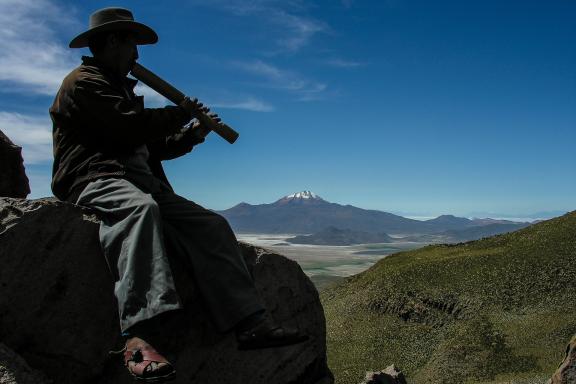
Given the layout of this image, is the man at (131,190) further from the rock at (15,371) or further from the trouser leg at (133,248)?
the rock at (15,371)

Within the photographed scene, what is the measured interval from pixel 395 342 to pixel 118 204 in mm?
24935

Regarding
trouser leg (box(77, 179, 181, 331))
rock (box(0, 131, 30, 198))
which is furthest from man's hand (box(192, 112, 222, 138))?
rock (box(0, 131, 30, 198))

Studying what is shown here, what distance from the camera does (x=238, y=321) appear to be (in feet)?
24.1

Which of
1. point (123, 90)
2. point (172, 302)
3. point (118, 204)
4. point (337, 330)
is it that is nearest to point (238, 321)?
point (172, 302)

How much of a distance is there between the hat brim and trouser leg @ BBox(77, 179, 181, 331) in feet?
6.36

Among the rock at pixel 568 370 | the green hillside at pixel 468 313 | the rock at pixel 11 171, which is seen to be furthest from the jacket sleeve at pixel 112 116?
the green hillside at pixel 468 313

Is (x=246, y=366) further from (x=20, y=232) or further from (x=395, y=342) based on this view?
(x=395, y=342)

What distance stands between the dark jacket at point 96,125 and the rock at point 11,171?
209 centimetres

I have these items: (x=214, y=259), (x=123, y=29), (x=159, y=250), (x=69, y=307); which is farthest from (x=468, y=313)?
(x=123, y=29)

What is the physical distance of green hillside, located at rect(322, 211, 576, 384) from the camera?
2400 cm

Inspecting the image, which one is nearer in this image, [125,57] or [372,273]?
[125,57]

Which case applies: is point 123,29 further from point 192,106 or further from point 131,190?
point 131,190

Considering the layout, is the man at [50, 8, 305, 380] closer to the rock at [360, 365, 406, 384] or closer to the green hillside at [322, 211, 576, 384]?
the rock at [360, 365, 406, 384]

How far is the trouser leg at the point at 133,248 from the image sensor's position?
21.2 ft
